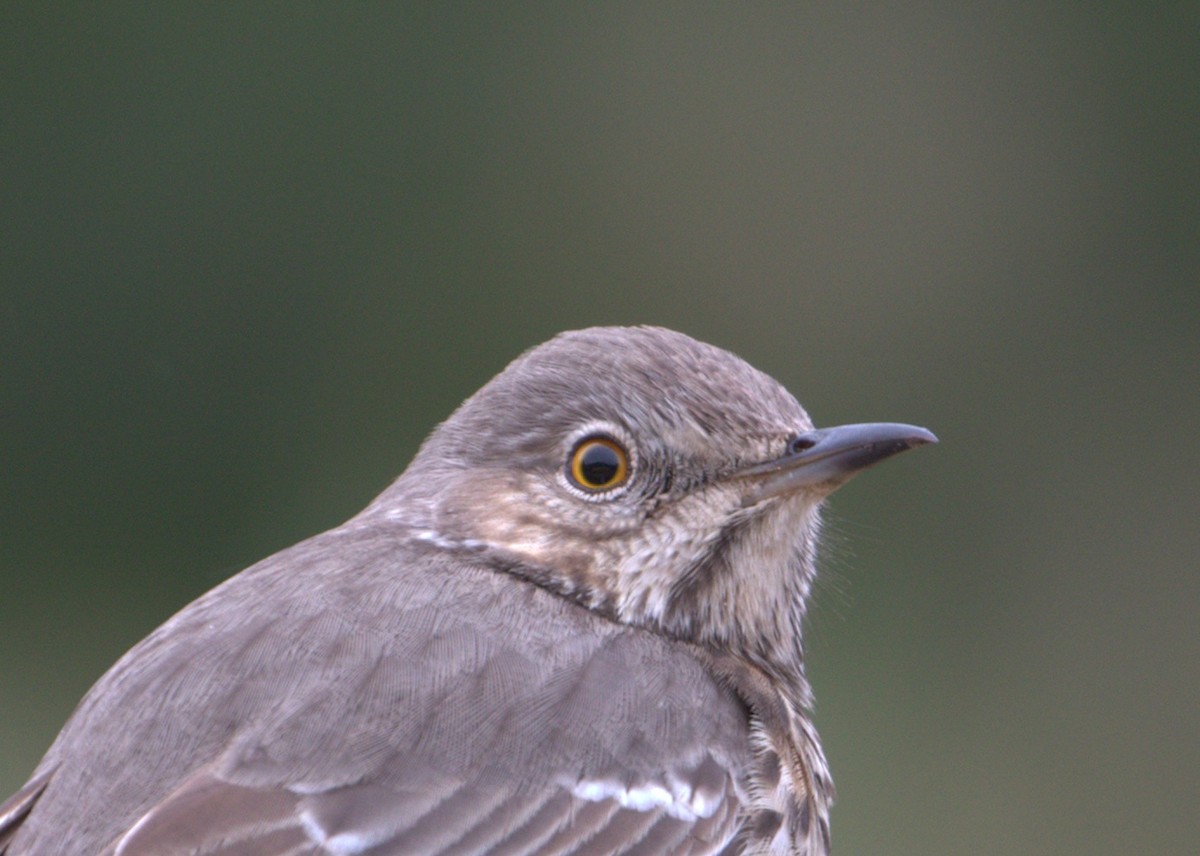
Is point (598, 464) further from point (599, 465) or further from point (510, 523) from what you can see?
point (510, 523)

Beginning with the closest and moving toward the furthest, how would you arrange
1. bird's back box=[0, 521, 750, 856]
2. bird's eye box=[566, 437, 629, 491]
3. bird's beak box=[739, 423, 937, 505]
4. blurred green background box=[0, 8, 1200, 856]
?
bird's back box=[0, 521, 750, 856]
bird's beak box=[739, 423, 937, 505]
bird's eye box=[566, 437, 629, 491]
blurred green background box=[0, 8, 1200, 856]

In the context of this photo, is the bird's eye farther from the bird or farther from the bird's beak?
the bird's beak

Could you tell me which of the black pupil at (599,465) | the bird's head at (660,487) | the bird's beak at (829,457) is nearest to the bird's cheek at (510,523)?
the bird's head at (660,487)

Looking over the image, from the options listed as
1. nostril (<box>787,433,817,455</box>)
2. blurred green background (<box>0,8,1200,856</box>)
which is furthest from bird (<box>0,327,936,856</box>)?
blurred green background (<box>0,8,1200,856</box>)

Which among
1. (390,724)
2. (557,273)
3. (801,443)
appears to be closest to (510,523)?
(801,443)

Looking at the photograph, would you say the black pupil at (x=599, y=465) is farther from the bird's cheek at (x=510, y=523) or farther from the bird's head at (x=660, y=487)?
the bird's cheek at (x=510, y=523)

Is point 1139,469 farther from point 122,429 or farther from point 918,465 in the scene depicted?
point 122,429

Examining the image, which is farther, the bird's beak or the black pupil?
the black pupil

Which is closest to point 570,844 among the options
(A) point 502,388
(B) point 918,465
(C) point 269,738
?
(C) point 269,738
